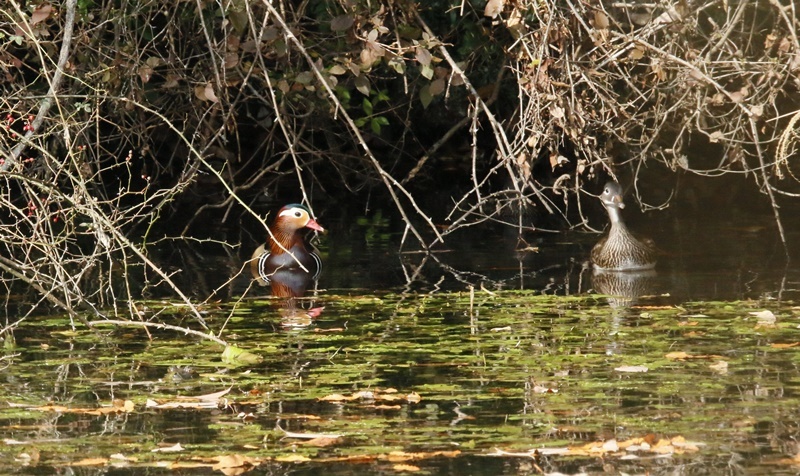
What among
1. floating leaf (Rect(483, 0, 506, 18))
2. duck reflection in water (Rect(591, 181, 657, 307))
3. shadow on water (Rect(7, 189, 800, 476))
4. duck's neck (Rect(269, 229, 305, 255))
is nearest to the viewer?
shadow on water (Rect(7, 189, 800, 476))

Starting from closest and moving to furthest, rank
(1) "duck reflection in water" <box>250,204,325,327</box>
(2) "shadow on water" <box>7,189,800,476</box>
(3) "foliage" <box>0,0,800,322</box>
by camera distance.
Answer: (2) "shadow on water" <box>7,189,800,476</box> → (3) "foliage" <box>0,0,800,322</box> → (1) "duck reflection in water" <box>250,204,325,327</box>

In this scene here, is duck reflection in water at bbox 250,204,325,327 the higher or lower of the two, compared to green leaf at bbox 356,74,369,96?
lower

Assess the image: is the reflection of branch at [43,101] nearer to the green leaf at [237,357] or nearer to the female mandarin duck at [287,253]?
the green leaf at [237,357]

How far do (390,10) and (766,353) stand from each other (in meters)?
4.31

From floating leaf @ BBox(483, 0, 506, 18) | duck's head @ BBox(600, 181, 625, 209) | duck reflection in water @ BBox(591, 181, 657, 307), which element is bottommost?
duck reflection in water @ BBox(591, 181, 657, 307)

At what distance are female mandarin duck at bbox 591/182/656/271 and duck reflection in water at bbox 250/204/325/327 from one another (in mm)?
2211

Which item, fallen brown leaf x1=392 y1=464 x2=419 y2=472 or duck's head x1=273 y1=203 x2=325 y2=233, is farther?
duck's head x1=273 y1=203 x2=325 y2=233

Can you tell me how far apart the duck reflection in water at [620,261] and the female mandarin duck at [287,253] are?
2.21 metres

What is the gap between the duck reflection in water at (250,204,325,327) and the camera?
33.7ft

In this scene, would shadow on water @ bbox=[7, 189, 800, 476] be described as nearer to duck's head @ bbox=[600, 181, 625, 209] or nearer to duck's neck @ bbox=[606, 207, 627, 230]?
duck's neck @ bbox=[606, 207, 627, 230]

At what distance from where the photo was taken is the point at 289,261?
38.3 feet

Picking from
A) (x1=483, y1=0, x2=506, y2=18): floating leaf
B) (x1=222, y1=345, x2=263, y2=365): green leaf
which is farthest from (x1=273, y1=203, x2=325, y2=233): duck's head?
(x1=222, y1=345, x2=263, y2=365): green leaf

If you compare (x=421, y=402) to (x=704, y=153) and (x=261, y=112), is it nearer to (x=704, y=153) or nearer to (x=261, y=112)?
(x=261, y=112)

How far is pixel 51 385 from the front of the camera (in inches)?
269
